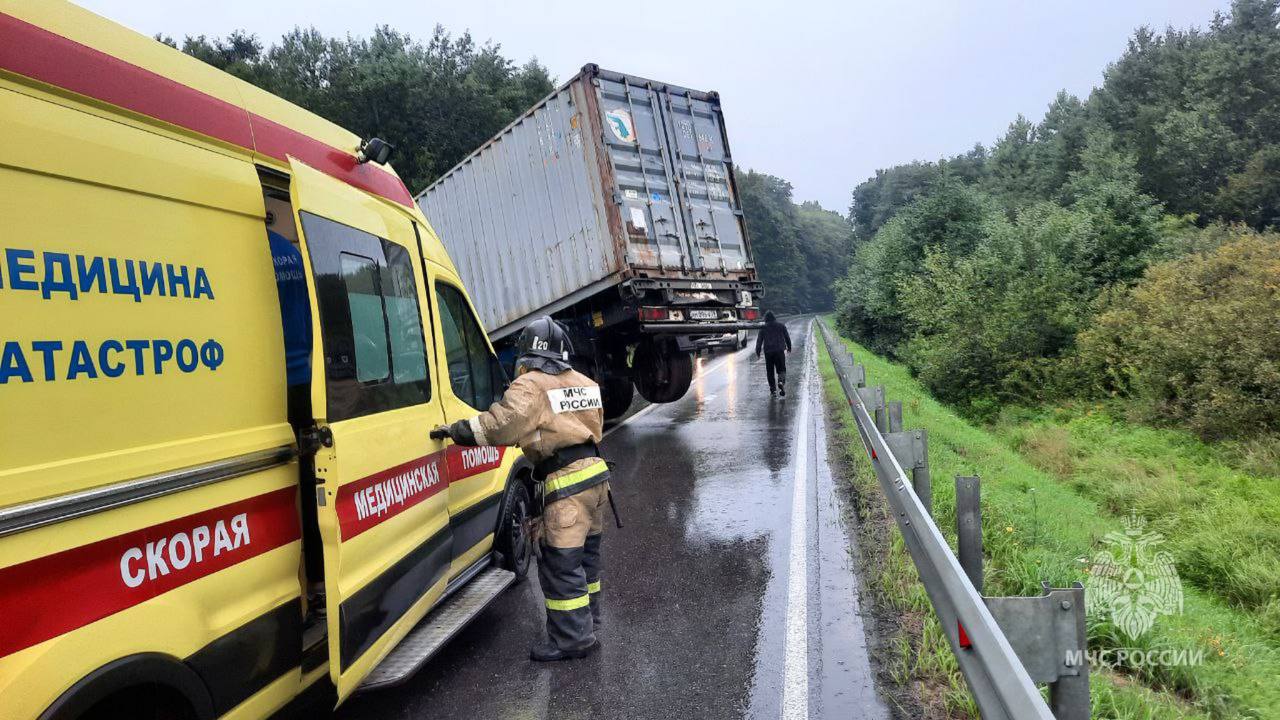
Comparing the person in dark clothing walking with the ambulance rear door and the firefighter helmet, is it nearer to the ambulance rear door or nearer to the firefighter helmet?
the firefighter helmet

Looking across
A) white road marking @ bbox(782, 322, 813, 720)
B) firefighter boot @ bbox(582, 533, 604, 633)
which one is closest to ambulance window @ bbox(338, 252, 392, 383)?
firefighter boot @ bbox(582, 533, 604, 633)

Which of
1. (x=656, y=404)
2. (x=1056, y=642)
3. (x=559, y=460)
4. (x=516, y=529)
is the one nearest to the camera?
(x=1056, y=642)

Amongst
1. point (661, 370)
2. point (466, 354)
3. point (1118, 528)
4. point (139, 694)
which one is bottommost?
point (1118, 528)

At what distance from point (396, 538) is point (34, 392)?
158 cm

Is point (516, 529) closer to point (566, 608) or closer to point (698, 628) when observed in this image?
point (566, 608)

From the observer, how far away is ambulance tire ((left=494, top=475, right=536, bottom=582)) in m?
4.98

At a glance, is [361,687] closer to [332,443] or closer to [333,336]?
[332,443]

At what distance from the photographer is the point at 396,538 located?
3314 mm

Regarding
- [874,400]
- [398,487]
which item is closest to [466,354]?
[398,487]

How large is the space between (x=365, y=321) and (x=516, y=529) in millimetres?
2275

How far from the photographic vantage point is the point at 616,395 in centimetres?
1152

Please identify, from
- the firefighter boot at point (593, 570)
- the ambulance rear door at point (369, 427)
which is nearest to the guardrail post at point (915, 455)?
the firefighter boot at point (593, 570)

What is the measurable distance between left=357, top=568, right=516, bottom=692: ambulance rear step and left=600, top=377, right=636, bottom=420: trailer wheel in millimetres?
6480

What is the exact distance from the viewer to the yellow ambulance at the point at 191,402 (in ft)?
6.46
